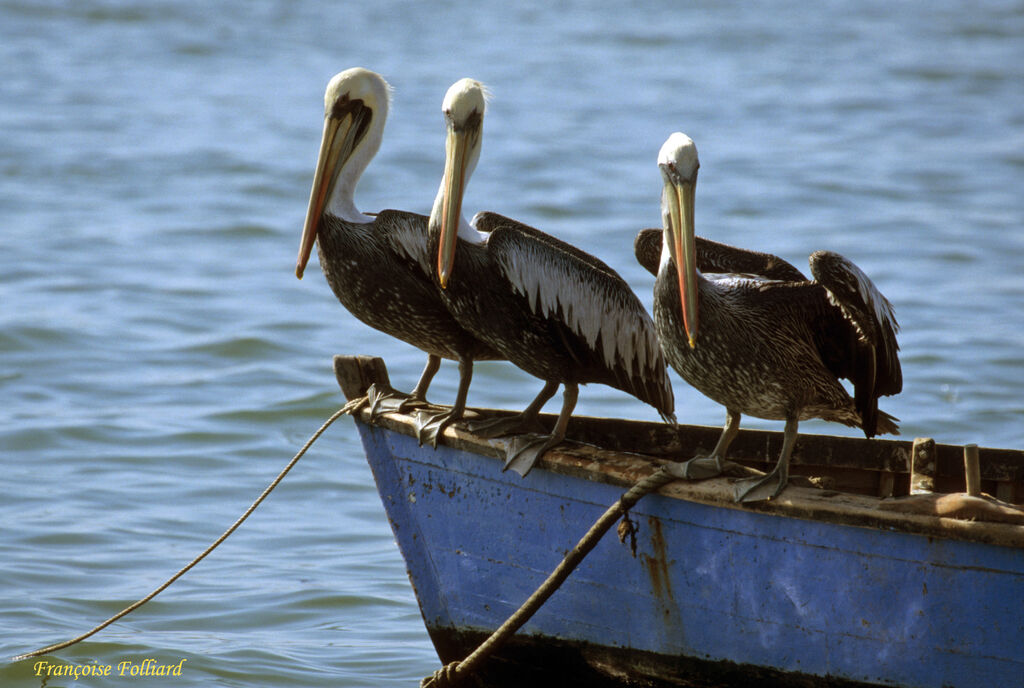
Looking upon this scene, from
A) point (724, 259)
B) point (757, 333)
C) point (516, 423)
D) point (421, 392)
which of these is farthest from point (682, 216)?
point (421, 392)

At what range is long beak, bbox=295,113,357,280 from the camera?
462 centimetres

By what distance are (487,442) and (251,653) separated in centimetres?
170

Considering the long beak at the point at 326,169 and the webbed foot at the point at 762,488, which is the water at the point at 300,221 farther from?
the webbed foot at the point at 762,488

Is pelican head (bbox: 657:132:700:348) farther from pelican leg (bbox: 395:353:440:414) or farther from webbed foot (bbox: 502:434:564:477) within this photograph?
pelican leg (bbox: 395:353:440:414)

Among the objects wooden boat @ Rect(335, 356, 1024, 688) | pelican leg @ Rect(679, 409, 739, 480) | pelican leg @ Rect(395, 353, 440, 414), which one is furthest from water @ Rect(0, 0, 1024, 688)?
pelican leg @ Rect(679, 409, 739, 480)

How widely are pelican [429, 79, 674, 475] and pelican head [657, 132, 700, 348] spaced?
0.38m

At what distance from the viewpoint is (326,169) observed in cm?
475

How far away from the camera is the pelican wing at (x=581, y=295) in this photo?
421 cm

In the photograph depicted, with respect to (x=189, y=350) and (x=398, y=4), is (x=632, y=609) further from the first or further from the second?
(x=398, y=4)

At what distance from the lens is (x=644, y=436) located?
5008 mm

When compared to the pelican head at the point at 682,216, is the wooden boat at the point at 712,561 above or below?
below

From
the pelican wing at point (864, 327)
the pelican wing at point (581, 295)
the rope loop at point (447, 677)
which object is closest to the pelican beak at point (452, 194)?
the pelican wing at point (581, 295)

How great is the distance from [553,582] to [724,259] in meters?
1.12

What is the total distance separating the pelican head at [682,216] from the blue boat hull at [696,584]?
1.91 feet
